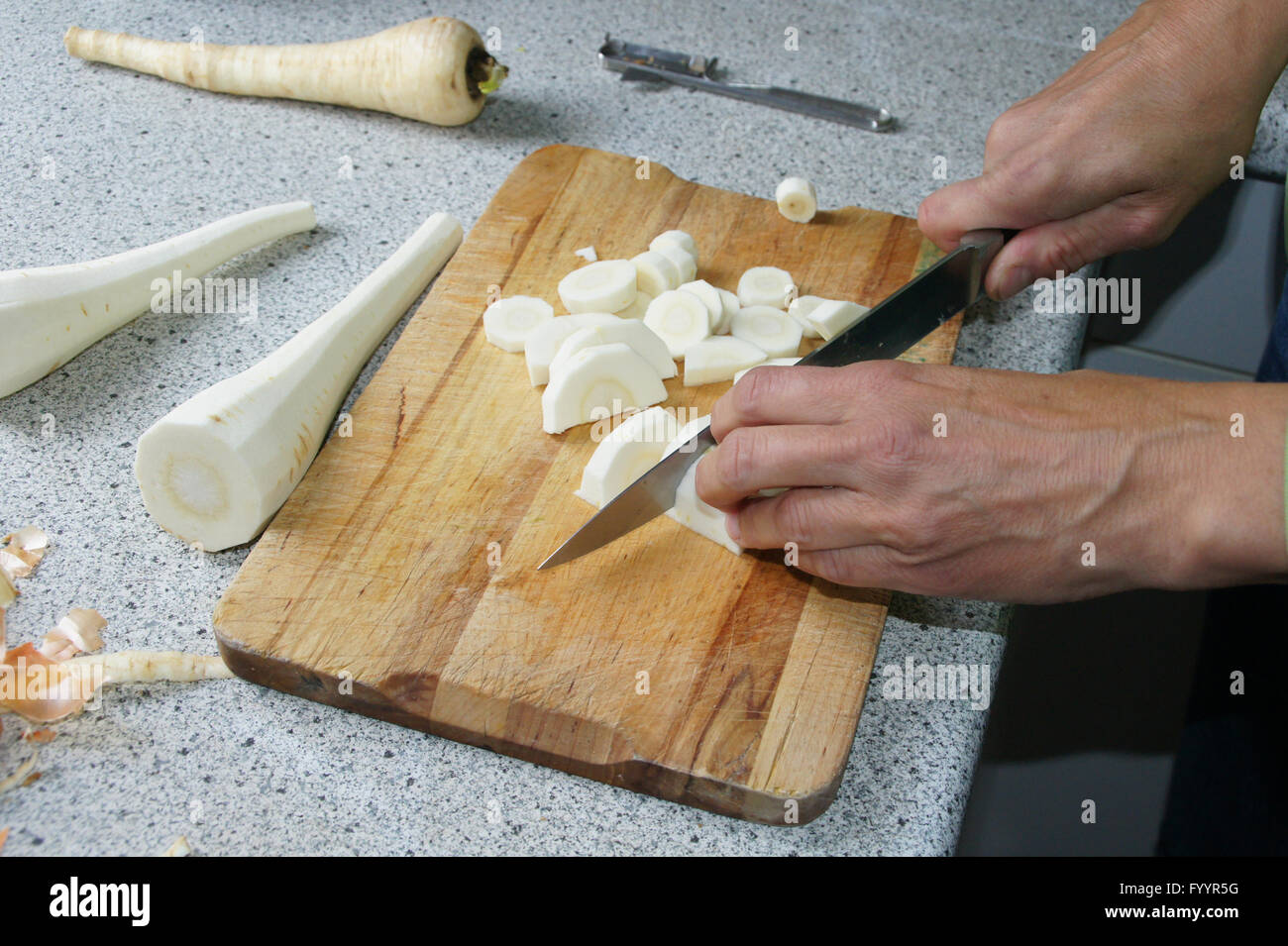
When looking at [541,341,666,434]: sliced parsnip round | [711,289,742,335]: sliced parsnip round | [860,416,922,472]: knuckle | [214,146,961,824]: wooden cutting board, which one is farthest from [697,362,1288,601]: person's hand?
[711,289,742,335]: sliced parsnip round

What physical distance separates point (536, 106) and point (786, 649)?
1.10 m

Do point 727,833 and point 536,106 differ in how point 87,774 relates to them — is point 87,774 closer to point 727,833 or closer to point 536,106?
point 727,833

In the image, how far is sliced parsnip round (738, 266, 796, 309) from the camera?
1.39m

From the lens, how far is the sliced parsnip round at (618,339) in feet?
4.12

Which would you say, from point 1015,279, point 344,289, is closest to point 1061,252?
point 1015,279

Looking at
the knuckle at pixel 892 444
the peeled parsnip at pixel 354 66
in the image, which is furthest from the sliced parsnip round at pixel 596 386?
the peeled parsnip at pixel 354 66

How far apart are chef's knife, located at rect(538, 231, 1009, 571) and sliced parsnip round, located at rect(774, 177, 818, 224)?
234 millimetres

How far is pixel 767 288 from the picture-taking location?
139 centimetres

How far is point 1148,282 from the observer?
1.69 metres

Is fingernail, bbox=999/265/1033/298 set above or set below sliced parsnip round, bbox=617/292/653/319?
above

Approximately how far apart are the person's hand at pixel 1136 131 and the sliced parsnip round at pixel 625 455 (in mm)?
479

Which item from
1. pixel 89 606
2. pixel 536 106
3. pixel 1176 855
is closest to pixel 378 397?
pixel 89 606

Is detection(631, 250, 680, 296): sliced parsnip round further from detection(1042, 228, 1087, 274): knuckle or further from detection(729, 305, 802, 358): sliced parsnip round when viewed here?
detection(1042, 228, 1087, 274): knuckle

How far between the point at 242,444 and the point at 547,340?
36 centimetres
